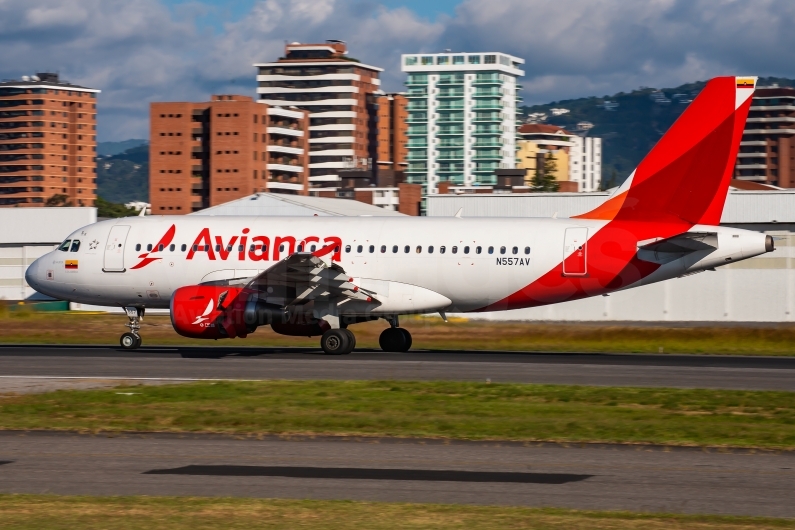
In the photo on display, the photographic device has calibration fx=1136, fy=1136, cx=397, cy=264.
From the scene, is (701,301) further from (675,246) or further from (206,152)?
(206,152)

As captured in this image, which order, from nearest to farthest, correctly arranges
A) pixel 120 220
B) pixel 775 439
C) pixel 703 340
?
pixel 775 439
pixel 120 220
pixel 703 340

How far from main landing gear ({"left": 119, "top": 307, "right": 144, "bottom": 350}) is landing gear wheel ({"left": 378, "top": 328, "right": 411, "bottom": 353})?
751 centimetres

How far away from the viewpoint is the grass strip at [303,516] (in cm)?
1168

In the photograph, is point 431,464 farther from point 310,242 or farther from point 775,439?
point 310,242

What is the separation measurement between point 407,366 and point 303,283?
4.59 metres

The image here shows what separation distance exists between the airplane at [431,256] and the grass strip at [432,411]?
7.58 meters

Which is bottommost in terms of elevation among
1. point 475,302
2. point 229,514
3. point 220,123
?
point 229,514

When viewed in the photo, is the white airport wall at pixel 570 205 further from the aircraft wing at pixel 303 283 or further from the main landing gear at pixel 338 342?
the aircraft wing at pixel 303 283

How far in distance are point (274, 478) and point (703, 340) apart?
2845 cm

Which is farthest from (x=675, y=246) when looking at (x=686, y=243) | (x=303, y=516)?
(x=303, y=516)

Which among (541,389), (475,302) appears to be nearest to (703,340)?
(475,302)

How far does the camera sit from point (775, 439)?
59.1 ft

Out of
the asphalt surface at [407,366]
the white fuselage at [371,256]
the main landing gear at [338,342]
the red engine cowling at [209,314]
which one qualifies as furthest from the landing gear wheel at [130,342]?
the main landing gear at [338,342]

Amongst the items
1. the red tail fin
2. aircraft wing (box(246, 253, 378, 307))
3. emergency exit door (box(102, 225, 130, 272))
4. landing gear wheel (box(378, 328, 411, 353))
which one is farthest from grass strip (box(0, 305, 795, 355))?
the red tail fin
